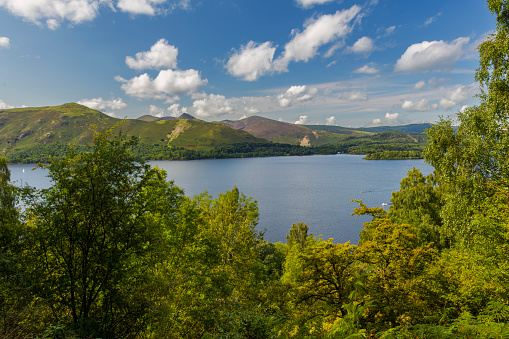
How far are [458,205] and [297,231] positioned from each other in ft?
124

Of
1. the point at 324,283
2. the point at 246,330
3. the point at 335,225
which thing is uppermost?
the point at 246,330

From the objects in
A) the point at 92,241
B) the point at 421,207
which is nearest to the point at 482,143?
the point at 92,241

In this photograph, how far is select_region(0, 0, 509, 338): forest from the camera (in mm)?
9609

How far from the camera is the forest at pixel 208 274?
9.61 m

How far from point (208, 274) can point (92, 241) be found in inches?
297

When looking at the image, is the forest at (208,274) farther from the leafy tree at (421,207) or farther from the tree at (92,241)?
the leafy tree at (421,207)

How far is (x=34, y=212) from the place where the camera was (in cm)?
1048

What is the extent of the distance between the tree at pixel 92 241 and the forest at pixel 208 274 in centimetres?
5

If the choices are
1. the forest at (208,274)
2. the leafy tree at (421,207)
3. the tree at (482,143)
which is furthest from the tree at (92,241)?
the leafy tree at (421,207)

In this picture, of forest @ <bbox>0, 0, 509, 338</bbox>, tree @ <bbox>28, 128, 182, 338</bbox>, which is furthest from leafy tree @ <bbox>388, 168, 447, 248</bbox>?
tree @ <bbox>28, 128, 182, 338</bbox>

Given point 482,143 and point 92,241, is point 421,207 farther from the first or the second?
point 92,241

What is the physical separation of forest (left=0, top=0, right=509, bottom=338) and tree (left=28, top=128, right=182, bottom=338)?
0.05 m

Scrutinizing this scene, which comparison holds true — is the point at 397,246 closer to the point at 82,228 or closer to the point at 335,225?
the point at 82,228

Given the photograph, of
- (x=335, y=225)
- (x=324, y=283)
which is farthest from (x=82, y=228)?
(x=335, y=225)
